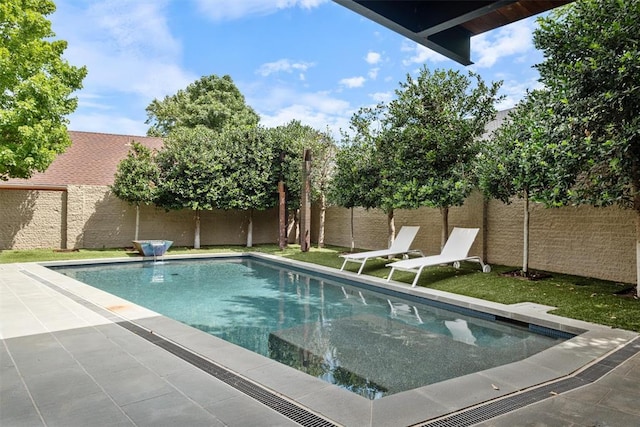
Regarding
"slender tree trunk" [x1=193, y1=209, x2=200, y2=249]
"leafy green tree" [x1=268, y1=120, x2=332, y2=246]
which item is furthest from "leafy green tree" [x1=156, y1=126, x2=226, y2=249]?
"leafy green tree" [x1=268, y1=120, x2=332, y2=246]

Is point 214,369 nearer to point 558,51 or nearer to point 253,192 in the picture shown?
point 558,51

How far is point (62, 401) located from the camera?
2711 mm

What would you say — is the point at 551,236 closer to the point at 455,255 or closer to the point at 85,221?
the point at 455,255

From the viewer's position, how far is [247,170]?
47.7 ft

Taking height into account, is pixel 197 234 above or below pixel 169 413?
above

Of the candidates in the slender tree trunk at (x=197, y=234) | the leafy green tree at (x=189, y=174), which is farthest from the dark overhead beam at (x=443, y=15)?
the slender tree trunk at (x=197, y=234)

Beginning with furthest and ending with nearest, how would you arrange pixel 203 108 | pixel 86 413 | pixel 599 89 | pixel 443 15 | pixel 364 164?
1. pixel 203 108
2. pixel 364 164
3. pixel 599 89
4. pixel 86 413
5. pixel 443 15

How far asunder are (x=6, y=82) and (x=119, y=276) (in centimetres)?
552

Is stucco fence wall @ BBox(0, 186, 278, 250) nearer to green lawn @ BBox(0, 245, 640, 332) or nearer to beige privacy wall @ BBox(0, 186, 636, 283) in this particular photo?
beige privacy wall @ BBox(0, 186, 636, 283)

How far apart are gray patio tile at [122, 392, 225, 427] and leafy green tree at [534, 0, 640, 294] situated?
5.73 meters

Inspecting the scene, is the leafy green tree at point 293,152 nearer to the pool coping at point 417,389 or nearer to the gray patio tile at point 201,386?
→ the pool coping at point 417,389

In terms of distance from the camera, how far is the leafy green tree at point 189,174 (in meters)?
13.7

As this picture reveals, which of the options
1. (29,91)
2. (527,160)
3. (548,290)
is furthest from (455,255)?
(29,91)

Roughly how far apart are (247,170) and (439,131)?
7.46 meters
